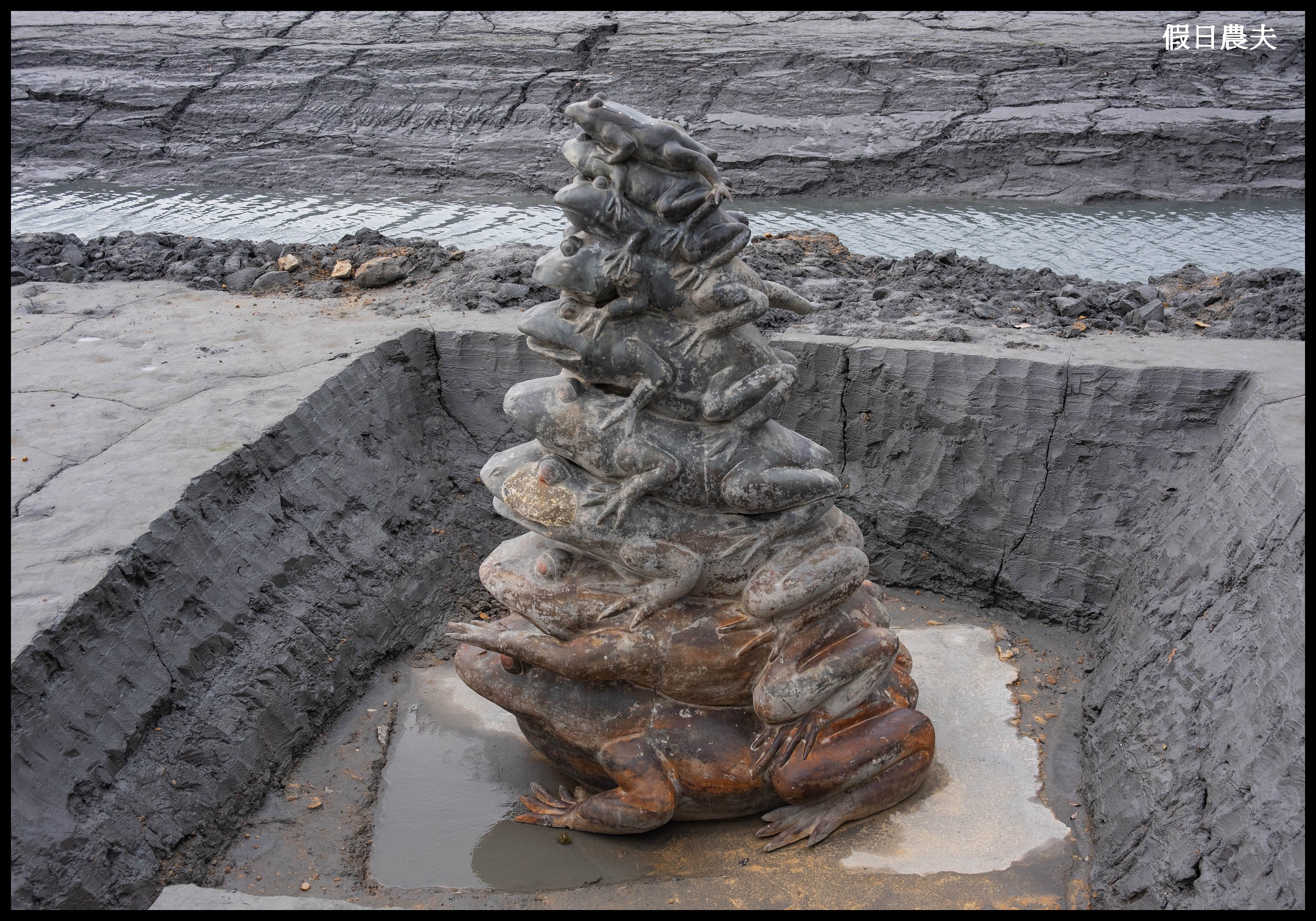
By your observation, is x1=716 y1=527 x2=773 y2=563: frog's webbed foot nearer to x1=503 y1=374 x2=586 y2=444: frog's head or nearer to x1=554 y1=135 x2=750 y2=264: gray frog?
x1=503 y1=374 x2=586 y2=444: frog's head

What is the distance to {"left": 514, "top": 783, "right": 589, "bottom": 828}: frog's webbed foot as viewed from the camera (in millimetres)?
3225

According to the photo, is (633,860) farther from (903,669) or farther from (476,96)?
(476,96)

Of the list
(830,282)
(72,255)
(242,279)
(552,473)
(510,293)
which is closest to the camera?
(552,473)

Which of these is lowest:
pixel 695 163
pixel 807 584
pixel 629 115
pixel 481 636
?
pixel 481 636

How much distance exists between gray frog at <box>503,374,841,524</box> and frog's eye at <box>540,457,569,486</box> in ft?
0.13

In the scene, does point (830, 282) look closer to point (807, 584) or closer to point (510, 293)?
point (510, 293)

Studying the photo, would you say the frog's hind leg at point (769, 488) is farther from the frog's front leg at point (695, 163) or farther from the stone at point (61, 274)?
the stone at point (61, 274)

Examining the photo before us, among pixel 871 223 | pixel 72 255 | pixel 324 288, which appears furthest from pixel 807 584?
pixel 871 223

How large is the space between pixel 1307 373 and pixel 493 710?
3.48 metres

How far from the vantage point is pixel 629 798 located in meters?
3.09

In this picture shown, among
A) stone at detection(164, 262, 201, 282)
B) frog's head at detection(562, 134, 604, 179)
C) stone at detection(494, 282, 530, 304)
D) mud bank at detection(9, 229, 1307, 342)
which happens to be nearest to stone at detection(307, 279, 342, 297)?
mud bank at detection(9, 229, 1307, 342)

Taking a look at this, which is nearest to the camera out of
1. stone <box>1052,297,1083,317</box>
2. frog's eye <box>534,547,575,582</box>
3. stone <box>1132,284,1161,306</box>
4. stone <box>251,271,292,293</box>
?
frog's eye <box>534,547,575,582</box>

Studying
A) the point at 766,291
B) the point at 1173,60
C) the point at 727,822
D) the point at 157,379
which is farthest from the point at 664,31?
the point at 727,822

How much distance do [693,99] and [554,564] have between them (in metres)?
8.99
